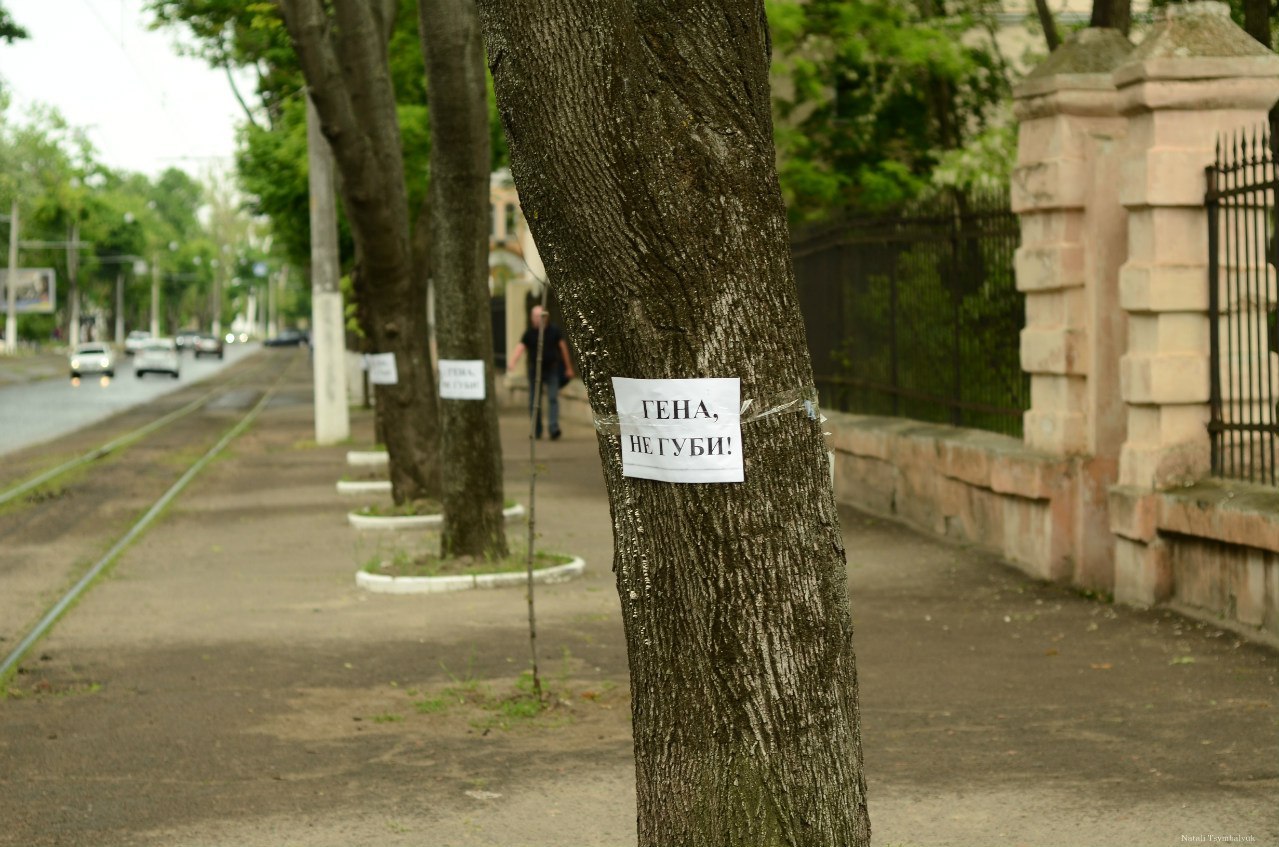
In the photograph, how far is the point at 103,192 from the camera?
420 feet

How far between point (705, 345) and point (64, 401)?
138 feet

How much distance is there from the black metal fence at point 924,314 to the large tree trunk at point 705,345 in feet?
25.7

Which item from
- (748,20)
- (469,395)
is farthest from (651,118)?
(469,395)

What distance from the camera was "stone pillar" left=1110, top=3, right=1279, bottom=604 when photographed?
368 inches

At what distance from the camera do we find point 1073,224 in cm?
1042

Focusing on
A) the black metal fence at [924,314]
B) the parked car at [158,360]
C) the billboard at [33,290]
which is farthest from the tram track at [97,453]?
the billboard at [33,290]

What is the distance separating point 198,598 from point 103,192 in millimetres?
123595

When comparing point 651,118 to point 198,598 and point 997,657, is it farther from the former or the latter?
point 198,598

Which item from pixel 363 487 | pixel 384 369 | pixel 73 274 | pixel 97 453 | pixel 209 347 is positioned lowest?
pixel 363 487

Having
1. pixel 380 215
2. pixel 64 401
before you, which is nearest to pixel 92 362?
pixel 64 401

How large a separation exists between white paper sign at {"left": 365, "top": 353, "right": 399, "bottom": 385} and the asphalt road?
11677 millimetres

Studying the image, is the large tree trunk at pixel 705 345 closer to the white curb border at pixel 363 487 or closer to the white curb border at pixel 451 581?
the white curb border at pixel 451 581

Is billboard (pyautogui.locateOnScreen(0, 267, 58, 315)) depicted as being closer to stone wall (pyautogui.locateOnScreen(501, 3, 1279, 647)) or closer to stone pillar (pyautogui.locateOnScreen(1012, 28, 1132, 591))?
stone wall (pyautogui.locateOnScreen(501, 3, 1279, 647))

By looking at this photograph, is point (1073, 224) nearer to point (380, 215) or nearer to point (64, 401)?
point (380, 215)
